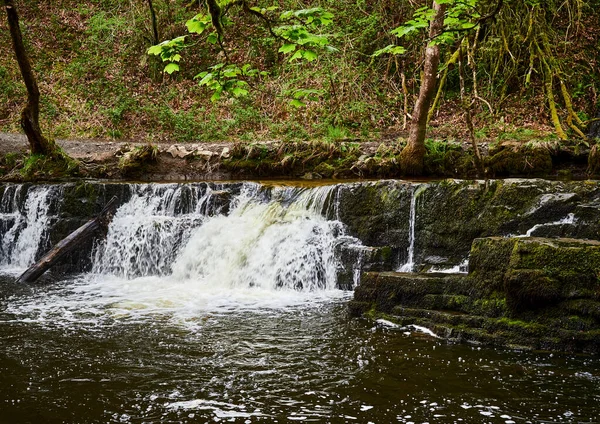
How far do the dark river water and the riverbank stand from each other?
5350 millimetres

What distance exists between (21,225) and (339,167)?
19.5 feet

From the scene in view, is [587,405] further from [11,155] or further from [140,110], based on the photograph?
[140,110]

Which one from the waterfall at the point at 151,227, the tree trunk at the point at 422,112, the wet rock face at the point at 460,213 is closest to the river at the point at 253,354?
the waterfall at the point at 151,227

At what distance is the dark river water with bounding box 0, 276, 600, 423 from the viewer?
397 cm

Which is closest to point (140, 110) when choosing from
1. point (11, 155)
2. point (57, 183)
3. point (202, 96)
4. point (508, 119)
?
point (202, 96)

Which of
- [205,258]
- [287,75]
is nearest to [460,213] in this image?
[205,258]

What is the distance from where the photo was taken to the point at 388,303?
21.2 ft

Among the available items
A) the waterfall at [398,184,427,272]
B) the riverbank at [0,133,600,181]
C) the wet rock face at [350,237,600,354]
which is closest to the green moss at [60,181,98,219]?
the riverbank at [0,133,600,181]

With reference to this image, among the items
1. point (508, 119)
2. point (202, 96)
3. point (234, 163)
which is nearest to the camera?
point (234, 163)

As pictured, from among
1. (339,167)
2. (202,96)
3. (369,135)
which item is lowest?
(339,167)

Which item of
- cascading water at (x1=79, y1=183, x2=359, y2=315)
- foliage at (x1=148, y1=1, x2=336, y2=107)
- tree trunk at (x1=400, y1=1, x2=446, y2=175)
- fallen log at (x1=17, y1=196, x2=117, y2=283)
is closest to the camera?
foliage at (x1=148, y1=1, x2=336, y2=107)

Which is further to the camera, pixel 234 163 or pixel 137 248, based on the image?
pixel 234 163

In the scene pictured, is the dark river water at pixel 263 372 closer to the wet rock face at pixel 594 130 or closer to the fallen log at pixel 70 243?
the fallen log at pixel 70 243

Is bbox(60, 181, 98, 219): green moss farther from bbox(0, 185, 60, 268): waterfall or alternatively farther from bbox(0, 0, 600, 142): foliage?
bbox(0, 0, 600, 142): foliage
